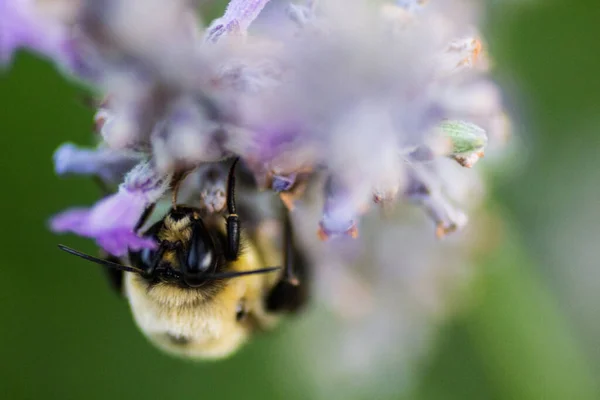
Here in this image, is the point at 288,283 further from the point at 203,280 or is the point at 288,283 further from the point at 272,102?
the point at 272,102

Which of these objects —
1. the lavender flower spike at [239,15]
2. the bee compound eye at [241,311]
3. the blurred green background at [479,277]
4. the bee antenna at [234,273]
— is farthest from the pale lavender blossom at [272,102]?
the blurred green background at [479,277]

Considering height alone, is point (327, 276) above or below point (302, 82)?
above

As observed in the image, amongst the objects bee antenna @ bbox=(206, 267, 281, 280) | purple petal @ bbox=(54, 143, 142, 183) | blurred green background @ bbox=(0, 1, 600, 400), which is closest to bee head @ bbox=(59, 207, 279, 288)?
bee antenna @ bbox=(206, 267, 281, 280)

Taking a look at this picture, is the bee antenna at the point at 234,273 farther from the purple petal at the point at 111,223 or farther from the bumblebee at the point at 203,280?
the purple petal at the point at 111,223

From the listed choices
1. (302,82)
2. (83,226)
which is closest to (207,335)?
(83,226)

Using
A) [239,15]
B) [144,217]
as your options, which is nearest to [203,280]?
[144,217]

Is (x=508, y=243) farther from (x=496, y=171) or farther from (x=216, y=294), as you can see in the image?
(x=216, y=294)
